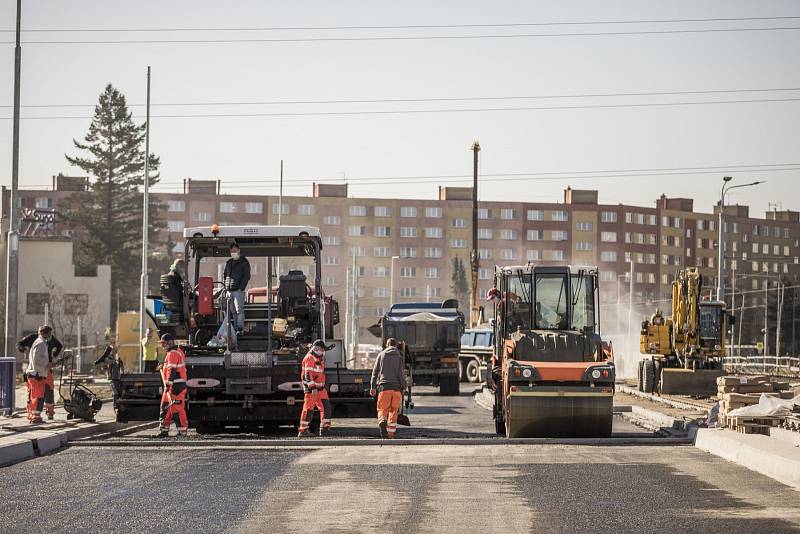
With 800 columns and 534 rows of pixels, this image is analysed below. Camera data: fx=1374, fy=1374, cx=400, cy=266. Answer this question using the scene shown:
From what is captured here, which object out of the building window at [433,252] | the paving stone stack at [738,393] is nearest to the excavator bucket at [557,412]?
the paving stone stack at [738,393]

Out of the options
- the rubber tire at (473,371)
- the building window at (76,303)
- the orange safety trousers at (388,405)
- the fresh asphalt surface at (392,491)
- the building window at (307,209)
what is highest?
the building window at (307,209)

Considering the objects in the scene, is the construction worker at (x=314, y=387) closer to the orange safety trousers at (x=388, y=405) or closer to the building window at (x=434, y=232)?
the orange safety trousers at (x=388, y=405)

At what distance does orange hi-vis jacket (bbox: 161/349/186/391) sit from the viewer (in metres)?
21.5

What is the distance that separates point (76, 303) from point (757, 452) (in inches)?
3056

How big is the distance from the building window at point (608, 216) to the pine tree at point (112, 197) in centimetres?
7197

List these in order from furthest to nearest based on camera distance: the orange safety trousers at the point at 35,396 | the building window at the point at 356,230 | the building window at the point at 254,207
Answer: the building window at the point at 254,207 < the building window at the point at 356,230 < the orange safety trousers at the point at 35,396

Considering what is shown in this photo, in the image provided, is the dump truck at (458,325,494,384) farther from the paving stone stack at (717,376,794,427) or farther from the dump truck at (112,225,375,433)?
the dump truck at (112,225,375,433)

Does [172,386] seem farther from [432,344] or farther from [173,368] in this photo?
[432,344]

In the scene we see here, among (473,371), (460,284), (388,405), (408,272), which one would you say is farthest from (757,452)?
(408,272)

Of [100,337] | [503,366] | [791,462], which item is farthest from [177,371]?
[100,337]

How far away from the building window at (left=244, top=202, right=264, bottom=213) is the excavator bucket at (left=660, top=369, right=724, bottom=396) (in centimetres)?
11919

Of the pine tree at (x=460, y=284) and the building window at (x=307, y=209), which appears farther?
the building window at (x=307, y=209)

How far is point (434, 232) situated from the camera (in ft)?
528

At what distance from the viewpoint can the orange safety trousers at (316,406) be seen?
22016 millimetres
